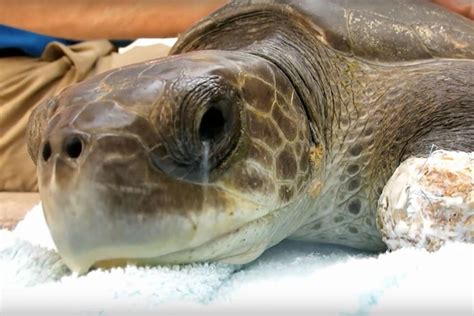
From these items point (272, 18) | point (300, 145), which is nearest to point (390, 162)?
point (300, 145)

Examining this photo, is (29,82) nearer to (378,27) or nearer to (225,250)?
(378,27)

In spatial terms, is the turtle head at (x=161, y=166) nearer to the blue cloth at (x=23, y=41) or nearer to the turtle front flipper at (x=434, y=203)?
the turtle front flipper at (x=434, y=203)

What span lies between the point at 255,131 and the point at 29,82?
1302mm

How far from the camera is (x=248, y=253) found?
66cm

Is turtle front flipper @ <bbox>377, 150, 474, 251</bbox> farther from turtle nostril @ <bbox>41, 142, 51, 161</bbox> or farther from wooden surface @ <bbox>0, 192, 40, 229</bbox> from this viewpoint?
wooden surface @ <bbox>0, 192, 40, 229</bbox>

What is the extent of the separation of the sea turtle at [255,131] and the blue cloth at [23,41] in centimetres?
102

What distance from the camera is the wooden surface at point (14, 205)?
1.39 metres

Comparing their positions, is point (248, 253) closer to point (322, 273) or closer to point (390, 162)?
point (322, 273)

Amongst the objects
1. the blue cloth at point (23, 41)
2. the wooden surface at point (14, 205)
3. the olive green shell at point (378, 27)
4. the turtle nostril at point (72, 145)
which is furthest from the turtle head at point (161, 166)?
the blue cloth at point (23, 41)

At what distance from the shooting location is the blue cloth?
185 centimetres

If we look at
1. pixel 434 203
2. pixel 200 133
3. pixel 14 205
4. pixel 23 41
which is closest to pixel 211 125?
pixel 200 133

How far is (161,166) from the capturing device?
555 mm

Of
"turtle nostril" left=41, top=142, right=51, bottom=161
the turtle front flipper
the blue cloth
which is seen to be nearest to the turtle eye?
"turtle nostril" left=41, top=142, right=51, bottom=161

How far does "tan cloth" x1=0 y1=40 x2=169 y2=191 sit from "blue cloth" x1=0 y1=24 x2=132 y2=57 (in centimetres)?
5
